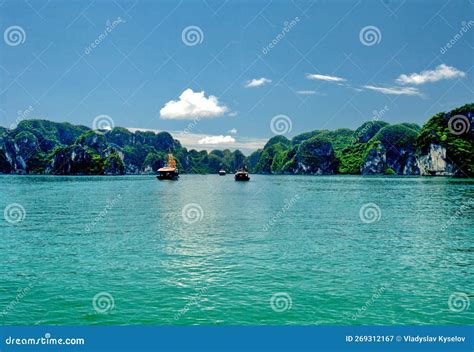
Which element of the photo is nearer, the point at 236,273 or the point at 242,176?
the point at 236,273

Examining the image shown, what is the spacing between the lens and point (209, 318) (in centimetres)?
1582

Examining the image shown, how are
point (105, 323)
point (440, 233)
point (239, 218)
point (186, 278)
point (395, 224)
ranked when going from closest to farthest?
1. point (105, 323)
2. point (186, 278)
3. point (440, 233)
4. point (395, 224)
5. point (239, 218)

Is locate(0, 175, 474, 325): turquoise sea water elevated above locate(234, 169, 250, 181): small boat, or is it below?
below

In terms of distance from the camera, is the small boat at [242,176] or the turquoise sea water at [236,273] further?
the small boat at [242,176]

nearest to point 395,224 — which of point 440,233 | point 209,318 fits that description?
point 440,233

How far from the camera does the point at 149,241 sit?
3152 cm

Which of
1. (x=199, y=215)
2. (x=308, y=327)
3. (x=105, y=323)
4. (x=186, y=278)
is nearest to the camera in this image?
(x=308, y=327)

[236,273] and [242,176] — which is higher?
[242,176]

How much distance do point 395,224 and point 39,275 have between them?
112 feet

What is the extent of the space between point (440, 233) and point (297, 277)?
20.9 m

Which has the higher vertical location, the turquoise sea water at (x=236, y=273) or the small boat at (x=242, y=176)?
the small boat at (x=242, y=176)

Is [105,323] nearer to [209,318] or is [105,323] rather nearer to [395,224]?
[209,318]

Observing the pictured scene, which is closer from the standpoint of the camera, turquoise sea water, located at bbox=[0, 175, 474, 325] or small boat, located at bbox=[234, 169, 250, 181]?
turquoise sea water, located at bbox=[0, 175, 474, 325]

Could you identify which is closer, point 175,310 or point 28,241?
point 175,310
